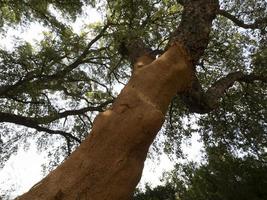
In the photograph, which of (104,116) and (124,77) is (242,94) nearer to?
(124,77)

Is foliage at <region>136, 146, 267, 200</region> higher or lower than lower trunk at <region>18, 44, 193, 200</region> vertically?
higher

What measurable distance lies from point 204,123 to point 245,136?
1714mm

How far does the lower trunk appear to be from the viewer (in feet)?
11.2

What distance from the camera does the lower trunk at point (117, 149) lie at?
3.41 metres

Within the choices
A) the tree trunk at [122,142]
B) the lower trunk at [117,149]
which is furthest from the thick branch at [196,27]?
the lower trunk at [117,149]

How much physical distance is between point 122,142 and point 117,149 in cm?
12

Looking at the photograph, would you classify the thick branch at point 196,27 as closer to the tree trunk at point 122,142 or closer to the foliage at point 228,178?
the tree trunk at point 122,142

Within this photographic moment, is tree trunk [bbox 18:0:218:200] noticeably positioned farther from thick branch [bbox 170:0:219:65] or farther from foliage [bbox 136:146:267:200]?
foliage [bbox 136:146:267:200]

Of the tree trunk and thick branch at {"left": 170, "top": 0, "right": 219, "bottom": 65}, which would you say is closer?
the tree trunk

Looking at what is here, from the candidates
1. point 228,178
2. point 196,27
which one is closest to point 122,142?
point 196,27

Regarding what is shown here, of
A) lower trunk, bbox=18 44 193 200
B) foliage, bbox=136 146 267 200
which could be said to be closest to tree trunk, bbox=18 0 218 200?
lower trunk, bbox=18 44 193 200

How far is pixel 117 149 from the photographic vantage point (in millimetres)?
3750

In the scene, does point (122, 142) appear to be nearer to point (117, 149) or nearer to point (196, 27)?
point (117, 149)

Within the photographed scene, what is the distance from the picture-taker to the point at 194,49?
19.2 ft
